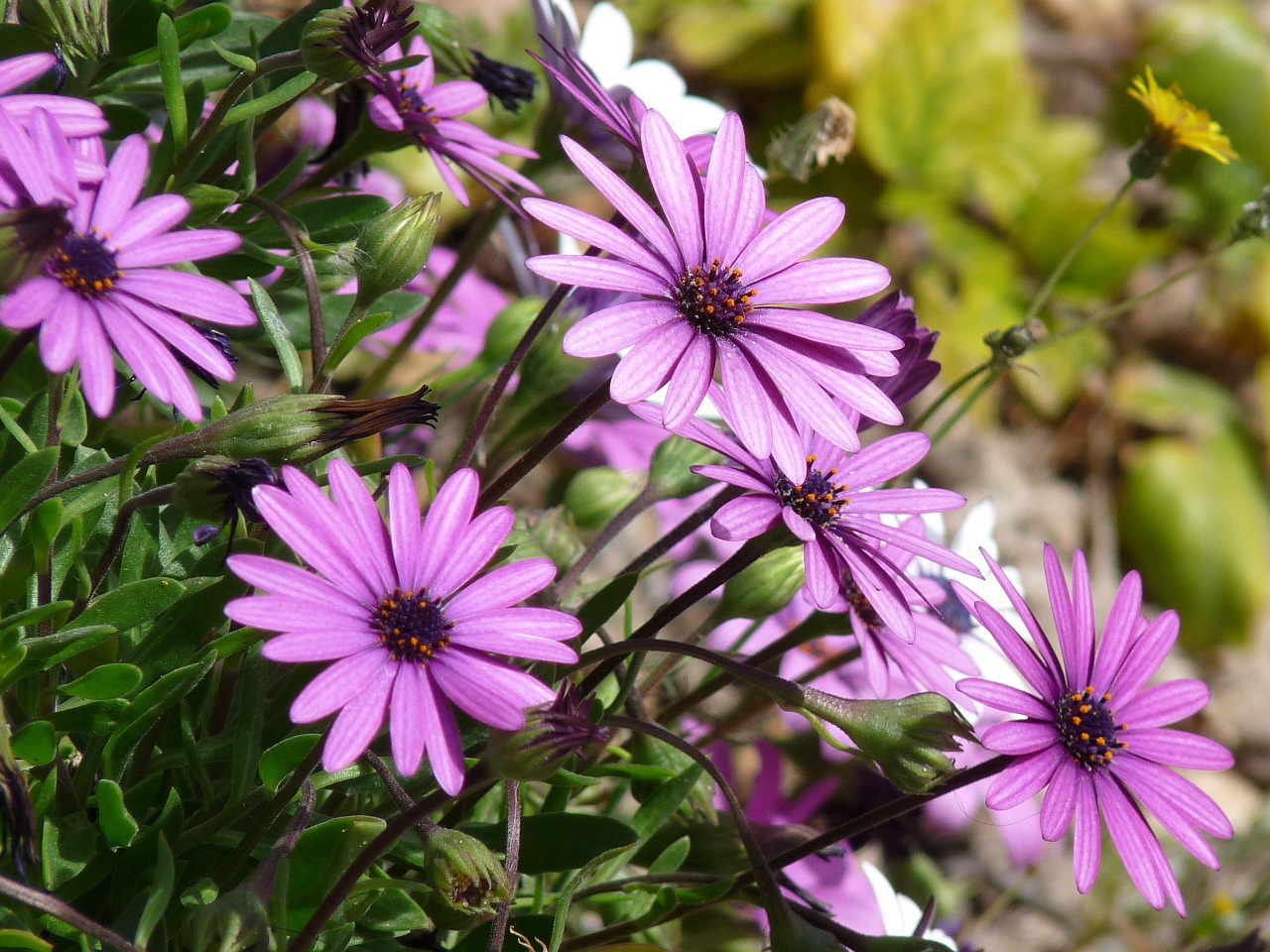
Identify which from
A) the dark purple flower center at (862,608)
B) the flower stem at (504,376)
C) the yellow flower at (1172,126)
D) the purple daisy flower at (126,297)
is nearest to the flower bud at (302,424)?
the purple daisy flower at (126,297)

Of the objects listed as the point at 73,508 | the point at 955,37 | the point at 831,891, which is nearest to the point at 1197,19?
the point at 955,37

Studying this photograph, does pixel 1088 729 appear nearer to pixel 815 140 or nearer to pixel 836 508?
pixel 836 508

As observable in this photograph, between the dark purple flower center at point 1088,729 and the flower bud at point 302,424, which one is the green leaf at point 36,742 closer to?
the flower bud at point 302,424

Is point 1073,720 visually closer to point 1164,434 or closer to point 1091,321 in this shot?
point 1091,321

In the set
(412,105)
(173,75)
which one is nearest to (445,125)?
(412,105)

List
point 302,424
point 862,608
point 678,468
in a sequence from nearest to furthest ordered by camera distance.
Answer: point 302,424, point 862,608, point 678,468
